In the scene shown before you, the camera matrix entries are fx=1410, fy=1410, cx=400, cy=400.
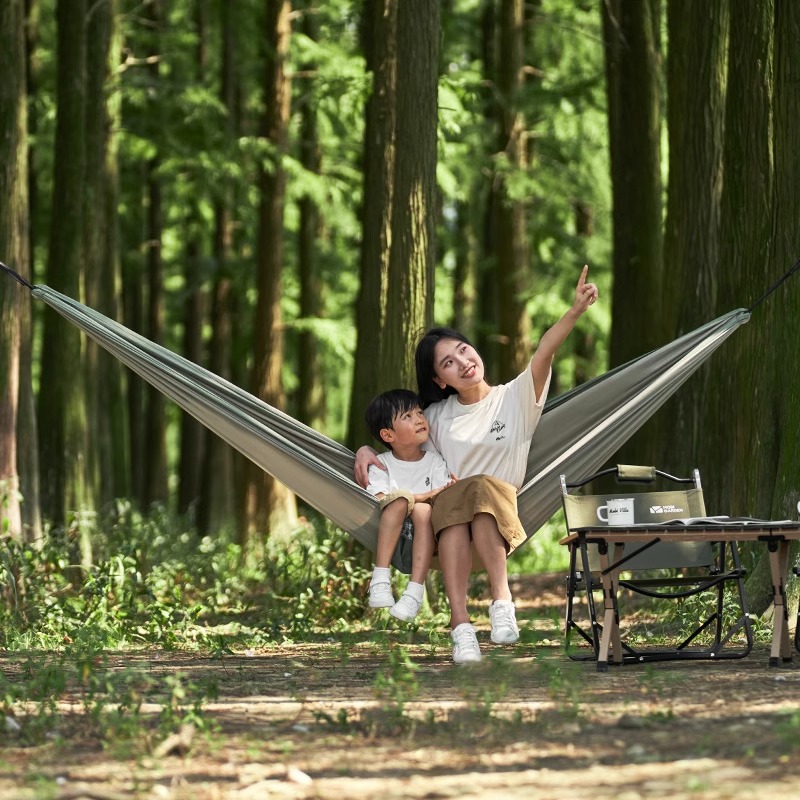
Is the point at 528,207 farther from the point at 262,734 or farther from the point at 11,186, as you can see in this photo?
the point at 262,734

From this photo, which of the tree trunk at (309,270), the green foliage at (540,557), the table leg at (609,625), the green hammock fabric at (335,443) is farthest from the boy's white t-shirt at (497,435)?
the tree trunk at (309,270)

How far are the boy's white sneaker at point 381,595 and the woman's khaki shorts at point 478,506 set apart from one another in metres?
0.27

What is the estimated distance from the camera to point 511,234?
1309cm

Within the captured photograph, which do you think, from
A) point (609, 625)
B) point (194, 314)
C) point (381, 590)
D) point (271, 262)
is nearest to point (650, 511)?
point (609, 625)

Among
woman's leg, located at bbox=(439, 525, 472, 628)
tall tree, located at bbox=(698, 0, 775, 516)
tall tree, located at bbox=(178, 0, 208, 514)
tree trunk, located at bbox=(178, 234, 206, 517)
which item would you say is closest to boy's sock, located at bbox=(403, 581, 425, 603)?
woman's leg, located at bbox=(439, 525, 472, 628)

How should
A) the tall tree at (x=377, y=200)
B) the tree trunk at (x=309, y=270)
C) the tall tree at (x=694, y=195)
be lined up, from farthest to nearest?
the tree trunk at (x=309, y=270), the tall tree at (x=694, y=195), the tall tree at (x=377, y=200)

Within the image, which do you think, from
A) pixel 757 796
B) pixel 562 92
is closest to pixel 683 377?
pixel 757 796

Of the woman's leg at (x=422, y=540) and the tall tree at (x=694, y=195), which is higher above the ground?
the tall tree at (x=694, y=195)

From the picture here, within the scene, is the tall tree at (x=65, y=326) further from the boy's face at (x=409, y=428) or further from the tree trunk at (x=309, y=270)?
the boy's face at (x=409, y=428)

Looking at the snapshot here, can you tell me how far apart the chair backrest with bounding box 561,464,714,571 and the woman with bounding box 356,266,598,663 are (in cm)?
25

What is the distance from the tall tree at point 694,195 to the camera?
7.66 meters

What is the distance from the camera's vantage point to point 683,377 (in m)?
5.57

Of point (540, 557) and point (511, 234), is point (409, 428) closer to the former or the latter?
point (540, 557)

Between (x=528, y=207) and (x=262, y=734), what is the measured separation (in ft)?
37.3
